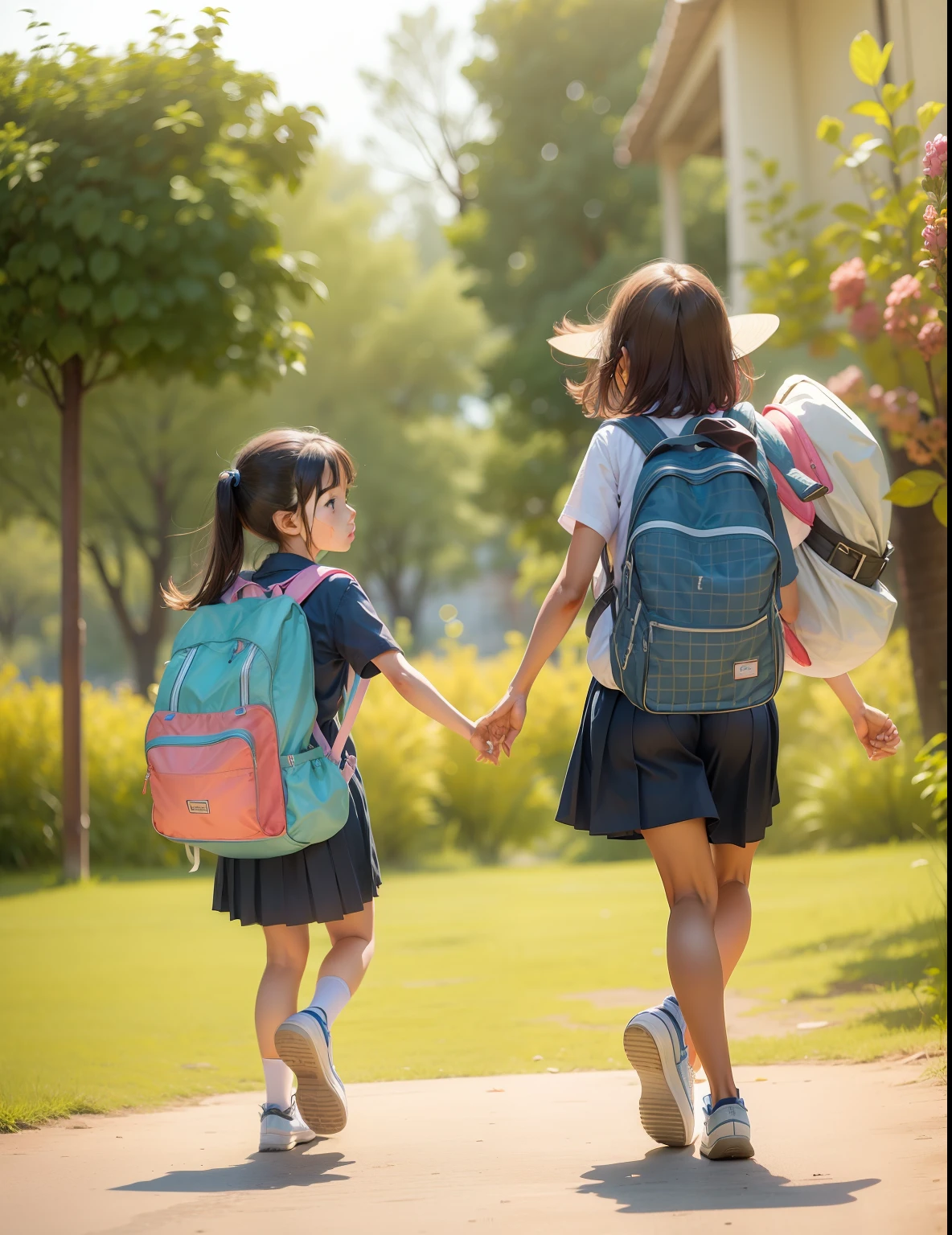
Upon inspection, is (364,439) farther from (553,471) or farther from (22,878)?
(22,878)

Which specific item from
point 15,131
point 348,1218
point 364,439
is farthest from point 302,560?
point 364,439

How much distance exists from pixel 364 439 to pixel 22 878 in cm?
2001

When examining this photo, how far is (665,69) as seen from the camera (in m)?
12.3

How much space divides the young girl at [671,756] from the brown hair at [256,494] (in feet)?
2.20

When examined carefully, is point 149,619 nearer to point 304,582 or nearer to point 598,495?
point 304,582

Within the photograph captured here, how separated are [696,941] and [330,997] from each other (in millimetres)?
825

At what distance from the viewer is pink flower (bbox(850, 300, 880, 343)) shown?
5492 mm

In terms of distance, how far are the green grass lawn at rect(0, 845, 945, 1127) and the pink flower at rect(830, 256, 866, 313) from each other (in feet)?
7.18

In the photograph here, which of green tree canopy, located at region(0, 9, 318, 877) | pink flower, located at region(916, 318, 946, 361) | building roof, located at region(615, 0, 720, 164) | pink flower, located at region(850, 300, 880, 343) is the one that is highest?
building roof, located at region(615, 0, 720, 164)

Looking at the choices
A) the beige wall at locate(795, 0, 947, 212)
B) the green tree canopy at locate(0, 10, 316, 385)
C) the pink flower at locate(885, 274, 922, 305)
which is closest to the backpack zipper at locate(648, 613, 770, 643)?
the pink flower at locate(885, 274, 922, 305)

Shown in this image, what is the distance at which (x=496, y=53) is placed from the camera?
22938mm

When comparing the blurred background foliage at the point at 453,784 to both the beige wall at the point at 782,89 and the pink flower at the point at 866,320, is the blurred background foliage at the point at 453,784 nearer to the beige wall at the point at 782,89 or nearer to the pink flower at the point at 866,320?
the beige wall at the point at 782,89

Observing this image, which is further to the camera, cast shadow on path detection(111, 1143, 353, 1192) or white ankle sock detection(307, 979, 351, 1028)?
white ankle sock detection(307, 979, 351, 1028)

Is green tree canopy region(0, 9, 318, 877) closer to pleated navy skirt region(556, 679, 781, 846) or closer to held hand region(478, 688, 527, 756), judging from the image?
held hand region(478, 688, 527, 756)
